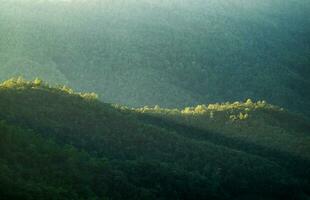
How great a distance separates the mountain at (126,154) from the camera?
111ft

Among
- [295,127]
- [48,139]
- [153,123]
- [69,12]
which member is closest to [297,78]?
[69,12]

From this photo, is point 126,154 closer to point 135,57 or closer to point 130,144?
point 130,144

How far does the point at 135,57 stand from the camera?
15512 centimetres

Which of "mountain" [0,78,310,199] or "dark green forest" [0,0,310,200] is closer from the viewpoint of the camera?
"mountain" [0,78,310,199]

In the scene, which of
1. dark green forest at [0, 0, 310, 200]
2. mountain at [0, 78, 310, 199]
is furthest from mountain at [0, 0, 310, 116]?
mountain at [0, 78, 310, 199]

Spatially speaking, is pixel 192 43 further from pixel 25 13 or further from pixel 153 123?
pixel 153 123

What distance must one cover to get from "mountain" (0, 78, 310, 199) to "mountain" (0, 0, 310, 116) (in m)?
75.8

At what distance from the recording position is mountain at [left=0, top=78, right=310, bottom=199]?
3384 centimetres

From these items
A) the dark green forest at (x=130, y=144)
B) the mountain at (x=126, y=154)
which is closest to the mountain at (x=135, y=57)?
the dark green forest at (x=130, y=144)

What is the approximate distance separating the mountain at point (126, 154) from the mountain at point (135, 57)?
249ft

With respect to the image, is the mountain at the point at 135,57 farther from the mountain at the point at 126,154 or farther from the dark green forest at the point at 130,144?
the mountain at the point at 126,154

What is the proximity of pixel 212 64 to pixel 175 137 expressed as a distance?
124m

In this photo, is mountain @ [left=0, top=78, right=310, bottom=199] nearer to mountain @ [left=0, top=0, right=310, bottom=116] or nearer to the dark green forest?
the dark green forest

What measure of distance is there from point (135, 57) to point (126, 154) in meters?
113
